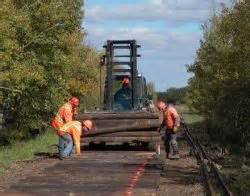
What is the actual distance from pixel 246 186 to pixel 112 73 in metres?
11.6

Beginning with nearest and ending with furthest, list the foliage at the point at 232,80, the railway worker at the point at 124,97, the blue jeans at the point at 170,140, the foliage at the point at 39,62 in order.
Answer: the blue jeans at the point at 170,140 → the railway worker at the point at 124,97 → the foliage at the point at 39,62 → the foliage at the point at 232,80

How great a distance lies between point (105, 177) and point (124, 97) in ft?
35.3

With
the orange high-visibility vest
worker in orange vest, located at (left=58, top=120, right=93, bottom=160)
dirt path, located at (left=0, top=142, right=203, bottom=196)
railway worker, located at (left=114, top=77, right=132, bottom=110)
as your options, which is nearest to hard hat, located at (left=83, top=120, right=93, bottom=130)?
dirt path, located at (left=0, top=142, right=203, bottom=196)

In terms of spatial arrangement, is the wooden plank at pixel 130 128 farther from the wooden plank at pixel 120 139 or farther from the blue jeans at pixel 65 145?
the blue jeans at pixel 65 145

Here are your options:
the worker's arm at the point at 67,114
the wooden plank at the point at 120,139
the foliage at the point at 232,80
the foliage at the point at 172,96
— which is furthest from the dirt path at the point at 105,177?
the foliage at the point at 232,80

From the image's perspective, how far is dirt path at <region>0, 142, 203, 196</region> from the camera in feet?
45.8

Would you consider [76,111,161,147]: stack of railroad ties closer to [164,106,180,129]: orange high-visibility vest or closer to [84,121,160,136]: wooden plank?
[84,121,160,136]: wooden plank

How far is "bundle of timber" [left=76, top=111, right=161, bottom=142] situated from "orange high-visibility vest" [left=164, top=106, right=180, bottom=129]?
172cm

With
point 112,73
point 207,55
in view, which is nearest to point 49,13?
point 112,73

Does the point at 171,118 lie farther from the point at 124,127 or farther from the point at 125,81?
the point at 125,81

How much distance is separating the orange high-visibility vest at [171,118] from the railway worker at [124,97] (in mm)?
4441

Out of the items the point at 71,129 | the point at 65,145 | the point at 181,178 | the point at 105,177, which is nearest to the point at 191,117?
the point at 65,145

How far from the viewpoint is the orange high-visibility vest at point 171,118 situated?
2136 cm

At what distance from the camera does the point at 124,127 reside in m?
23.5
